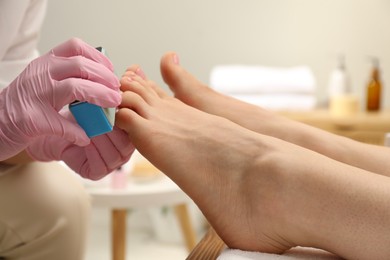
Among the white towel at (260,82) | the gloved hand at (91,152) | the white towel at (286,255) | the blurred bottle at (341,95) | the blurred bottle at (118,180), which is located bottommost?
the blurred bottle at (118,180)

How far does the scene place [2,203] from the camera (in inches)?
48.3

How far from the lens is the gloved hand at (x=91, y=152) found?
1.15 metres

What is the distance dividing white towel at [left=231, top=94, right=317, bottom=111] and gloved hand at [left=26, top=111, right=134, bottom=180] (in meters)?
1.35

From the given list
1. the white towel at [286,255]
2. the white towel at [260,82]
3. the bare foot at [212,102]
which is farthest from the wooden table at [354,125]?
the white towel at [286,255]

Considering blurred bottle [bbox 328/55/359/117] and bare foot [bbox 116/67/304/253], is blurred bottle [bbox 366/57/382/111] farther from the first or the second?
bare foot [bbox 116/67/304/253]

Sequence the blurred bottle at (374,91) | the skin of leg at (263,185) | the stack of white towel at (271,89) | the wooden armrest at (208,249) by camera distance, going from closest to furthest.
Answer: the skin of leg at (263,185) < the wooden armrest at (208,249) < the stack of white towel at (271,89) < the blurred bottle at (374,91)

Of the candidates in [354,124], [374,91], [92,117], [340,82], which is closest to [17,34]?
[92,117]

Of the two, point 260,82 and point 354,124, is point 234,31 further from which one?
point 354,124

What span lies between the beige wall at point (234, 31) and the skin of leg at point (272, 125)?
4.91 ft

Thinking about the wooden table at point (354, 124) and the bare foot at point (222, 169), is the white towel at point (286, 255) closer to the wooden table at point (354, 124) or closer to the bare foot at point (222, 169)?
the bare foot at point (222, 169)

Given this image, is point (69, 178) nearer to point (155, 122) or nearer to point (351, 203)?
point (155, 122)

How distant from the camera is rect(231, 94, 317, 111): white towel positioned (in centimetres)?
249

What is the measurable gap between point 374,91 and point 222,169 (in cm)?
186

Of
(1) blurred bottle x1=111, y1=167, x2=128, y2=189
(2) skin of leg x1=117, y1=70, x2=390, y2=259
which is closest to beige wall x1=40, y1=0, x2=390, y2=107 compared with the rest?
(1) blurred bottle x1=111, y1=167, x2=128, y2=189
